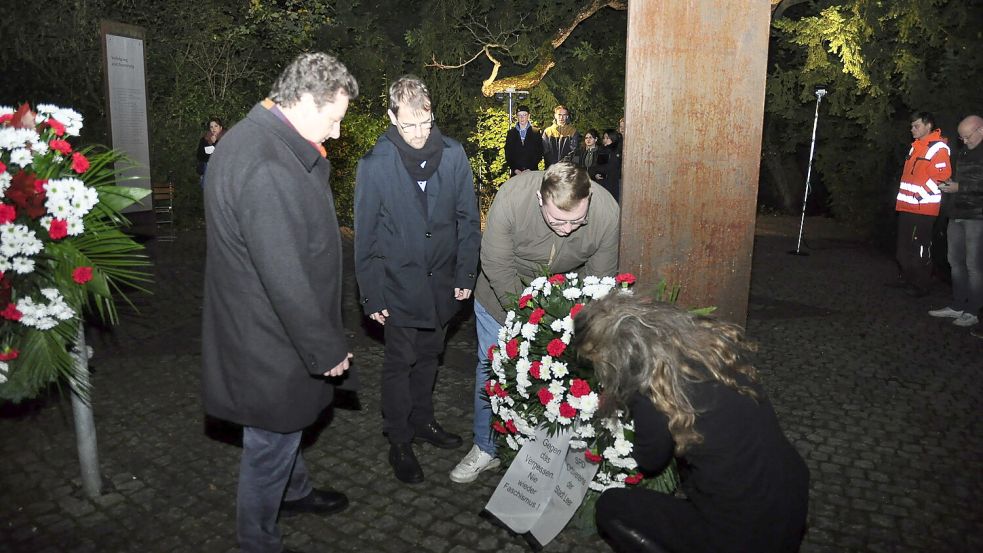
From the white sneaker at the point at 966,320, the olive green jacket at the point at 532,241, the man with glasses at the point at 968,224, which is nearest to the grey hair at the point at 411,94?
the olive green jacket at the point at 532,241

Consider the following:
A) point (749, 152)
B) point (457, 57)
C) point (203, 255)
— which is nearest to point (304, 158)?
point (749, 152)

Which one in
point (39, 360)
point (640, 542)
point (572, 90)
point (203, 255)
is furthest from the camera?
point (572, 90)

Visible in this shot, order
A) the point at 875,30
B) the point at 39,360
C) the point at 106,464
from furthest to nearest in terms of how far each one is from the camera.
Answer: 1. the point at 875,30
2. the point at 106,464
3. the point at 39,360

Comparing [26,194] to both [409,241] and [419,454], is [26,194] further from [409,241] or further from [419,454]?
[419,454]

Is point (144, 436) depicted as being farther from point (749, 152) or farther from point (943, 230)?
point (943, 230)

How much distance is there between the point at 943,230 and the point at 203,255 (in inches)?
406

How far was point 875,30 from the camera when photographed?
1268cm

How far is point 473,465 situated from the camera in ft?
13.9

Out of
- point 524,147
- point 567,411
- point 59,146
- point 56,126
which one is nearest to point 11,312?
point 59,146

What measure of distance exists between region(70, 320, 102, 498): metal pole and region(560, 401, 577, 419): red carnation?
7.60ft

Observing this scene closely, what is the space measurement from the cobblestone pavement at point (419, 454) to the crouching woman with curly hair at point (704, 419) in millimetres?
1186

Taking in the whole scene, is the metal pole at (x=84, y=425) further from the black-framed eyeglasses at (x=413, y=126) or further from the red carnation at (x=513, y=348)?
the red carnation at (x=513, y=348)

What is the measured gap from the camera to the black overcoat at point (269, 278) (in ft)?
9.04

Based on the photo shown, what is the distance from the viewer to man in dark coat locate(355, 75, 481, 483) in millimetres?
3912
